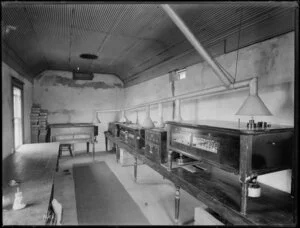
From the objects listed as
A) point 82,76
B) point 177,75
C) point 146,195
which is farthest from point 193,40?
point 82,76

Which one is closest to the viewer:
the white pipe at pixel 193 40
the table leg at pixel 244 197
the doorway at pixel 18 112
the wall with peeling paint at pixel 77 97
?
the white pipe at pixel 193 40

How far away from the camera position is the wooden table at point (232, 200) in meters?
1.84

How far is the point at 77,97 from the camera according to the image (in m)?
8.08

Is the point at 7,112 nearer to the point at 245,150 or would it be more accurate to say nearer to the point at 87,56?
the point at 87,56

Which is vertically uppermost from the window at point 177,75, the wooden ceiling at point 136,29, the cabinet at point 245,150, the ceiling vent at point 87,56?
the ceiling vent at point 87,56

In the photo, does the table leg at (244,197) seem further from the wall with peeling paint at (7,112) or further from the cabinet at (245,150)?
the wall with peeling paint at (7,112)

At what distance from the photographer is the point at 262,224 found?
1.72 m

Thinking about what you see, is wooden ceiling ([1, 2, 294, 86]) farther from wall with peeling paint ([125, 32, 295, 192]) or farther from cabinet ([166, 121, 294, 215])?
cabinet ([166, 121, 294, 215])

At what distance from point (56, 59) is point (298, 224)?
638cm

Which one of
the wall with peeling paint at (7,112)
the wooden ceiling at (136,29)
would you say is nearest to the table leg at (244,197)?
the wooden ceiling at (136,29)

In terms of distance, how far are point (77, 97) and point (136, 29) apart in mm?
5498

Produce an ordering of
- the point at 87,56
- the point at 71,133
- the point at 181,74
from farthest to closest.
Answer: the point at 71,133
the point at 87,56
the point at 181,74

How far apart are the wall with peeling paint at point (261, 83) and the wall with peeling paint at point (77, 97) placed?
4.78 meters

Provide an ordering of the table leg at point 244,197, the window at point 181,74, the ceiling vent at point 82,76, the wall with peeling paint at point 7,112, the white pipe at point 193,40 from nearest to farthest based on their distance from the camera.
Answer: the white pipe at point 193,40
the table leg at point 244,197
the wall with peeling paint at point 7,112
the window at point 181,74
the ceiling vent at point 82,76
